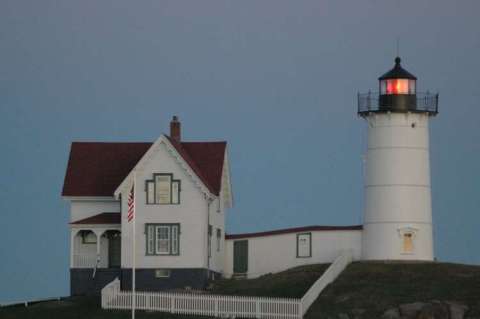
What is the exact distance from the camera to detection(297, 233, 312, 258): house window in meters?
77.3

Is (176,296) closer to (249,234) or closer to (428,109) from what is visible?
(249,234)

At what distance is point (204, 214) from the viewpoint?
74.0 metres

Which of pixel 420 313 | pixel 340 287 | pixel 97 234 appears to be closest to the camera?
pixel 420 313

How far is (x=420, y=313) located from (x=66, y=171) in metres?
20.3

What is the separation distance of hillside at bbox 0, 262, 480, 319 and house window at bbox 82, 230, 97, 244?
3711mm

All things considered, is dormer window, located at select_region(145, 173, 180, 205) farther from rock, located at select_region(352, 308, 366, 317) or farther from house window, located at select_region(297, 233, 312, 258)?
rock, located at select_region(352, 308, 366, 317)

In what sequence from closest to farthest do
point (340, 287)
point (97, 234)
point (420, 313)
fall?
point (420, 313), point (340, 287), point (97, 234)

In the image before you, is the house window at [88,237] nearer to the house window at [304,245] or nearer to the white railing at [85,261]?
the white railing at [85,261]

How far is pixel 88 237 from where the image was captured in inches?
3017

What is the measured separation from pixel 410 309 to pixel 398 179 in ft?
37.3

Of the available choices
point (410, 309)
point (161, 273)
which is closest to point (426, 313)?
point (410, 309)

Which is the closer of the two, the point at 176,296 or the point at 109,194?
the point at 176,296

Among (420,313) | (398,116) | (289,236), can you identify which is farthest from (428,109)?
(420,313)

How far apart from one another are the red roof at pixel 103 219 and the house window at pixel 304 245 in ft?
26.6
